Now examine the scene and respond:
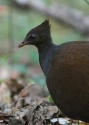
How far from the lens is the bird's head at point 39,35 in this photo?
5.09 m

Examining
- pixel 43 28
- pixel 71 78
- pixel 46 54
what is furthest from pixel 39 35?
pixel 71 78

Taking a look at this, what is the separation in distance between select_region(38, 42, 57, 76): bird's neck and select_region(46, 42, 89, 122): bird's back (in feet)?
0.51

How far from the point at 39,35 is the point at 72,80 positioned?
920 millimetres

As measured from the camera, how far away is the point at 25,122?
16.4 feet

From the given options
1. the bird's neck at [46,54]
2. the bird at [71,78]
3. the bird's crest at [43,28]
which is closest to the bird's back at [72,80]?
the bird at [71,78]

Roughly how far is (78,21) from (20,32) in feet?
19.1

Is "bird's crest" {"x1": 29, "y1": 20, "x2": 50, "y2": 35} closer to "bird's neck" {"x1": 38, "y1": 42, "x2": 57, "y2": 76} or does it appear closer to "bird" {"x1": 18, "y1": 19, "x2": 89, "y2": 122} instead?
"bird's neck" {"x1": 38, "y1": 42, "x2": 57, "y2": 76}

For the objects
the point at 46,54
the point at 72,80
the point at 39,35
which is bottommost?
the point at 72,80

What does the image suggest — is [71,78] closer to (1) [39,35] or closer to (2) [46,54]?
(2) [46,54]

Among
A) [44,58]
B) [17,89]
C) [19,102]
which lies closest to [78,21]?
[17,89]

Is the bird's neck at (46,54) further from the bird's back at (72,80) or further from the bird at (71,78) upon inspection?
the bird's back at (72,80)

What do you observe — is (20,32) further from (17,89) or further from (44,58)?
(44,58)

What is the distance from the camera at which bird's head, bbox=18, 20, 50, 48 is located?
16.7ft

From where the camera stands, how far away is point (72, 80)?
447cm
